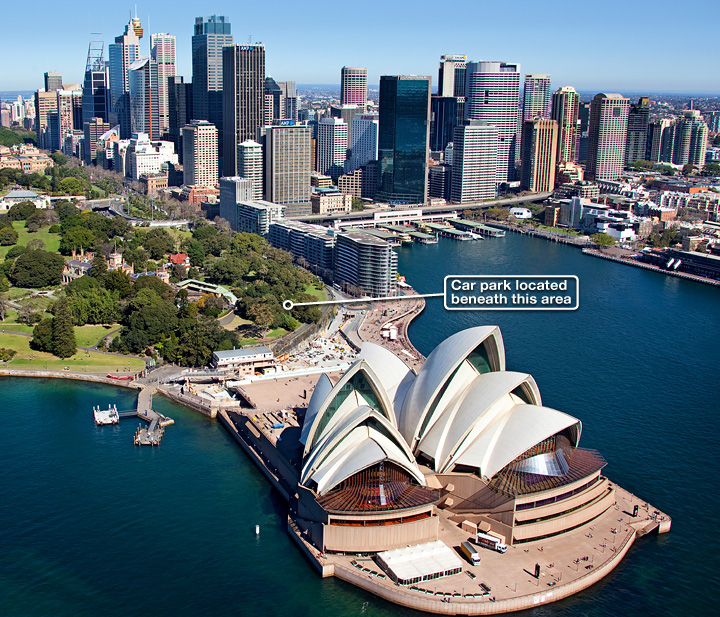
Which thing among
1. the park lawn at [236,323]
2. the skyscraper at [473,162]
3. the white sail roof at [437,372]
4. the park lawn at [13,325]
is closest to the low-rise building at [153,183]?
the skyscraper at [473,162]

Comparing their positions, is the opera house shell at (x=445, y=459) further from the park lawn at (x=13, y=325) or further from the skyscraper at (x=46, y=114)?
the skyscraper at (x=46, y=114)

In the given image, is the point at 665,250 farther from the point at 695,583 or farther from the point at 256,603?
the point at 256,603

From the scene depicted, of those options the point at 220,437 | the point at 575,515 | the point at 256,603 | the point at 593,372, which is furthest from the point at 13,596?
the point at 593,372

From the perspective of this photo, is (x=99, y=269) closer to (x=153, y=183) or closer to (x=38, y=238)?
(x=38, y=238)

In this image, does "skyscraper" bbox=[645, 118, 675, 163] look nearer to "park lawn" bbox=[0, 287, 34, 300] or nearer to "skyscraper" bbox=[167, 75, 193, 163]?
"skyscraper" bbox=[167, 75, 193, 163]

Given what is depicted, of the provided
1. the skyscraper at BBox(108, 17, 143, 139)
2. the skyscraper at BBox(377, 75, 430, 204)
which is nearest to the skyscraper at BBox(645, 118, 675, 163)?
the skyscraper at BBox(377, 75, 430, 204)

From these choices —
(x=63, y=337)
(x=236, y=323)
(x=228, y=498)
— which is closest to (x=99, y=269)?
(x=63, y=337)
